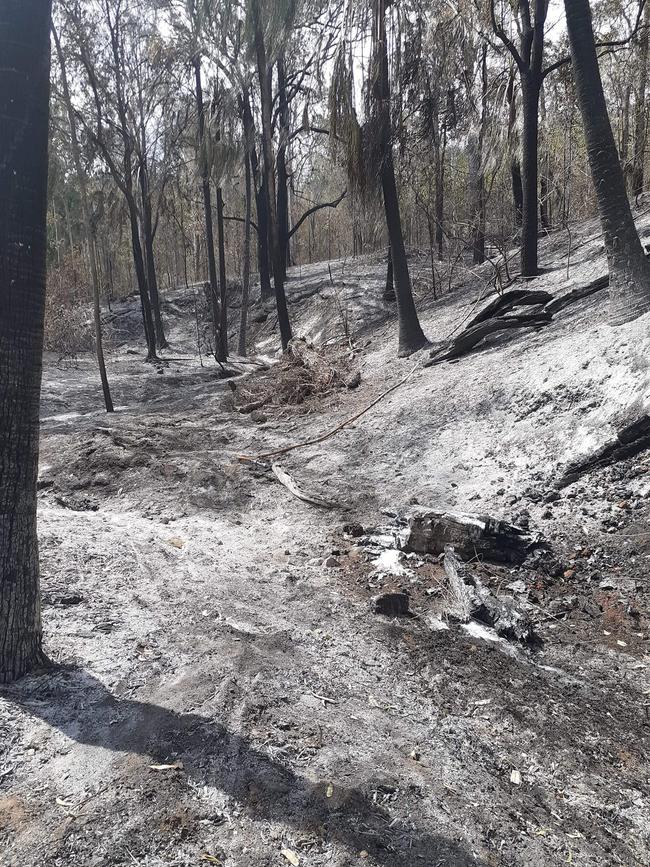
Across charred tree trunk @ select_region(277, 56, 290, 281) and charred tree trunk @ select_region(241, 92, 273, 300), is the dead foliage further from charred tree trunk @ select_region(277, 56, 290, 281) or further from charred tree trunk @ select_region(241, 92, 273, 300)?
charred tree trunk @ select_region(241, 92, 273, 300)

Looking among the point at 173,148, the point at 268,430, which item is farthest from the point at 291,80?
the point at 268,430

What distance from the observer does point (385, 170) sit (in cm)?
1073

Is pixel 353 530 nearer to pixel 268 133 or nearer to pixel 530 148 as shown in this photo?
pixel 530 148

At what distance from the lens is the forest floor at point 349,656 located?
97.0 inches

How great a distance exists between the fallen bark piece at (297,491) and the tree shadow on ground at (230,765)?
368cm

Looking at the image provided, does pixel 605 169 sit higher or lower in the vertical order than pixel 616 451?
higher

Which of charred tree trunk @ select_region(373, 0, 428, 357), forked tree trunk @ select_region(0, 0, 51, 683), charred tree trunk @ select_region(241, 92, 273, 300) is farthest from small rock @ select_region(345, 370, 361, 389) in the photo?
charred tree trunk @ select_region(241, 92, 273, 300)

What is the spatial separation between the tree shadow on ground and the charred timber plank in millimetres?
8314

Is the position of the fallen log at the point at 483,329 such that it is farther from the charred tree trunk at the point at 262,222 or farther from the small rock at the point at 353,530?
the charred tree trunk at the point at 262,222

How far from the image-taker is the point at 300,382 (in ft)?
38.2

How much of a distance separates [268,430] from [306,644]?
21.0 feet

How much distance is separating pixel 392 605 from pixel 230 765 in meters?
2.00

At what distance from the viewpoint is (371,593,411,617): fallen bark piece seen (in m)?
4.43

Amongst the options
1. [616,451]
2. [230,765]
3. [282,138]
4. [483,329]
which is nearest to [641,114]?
[282,138]
